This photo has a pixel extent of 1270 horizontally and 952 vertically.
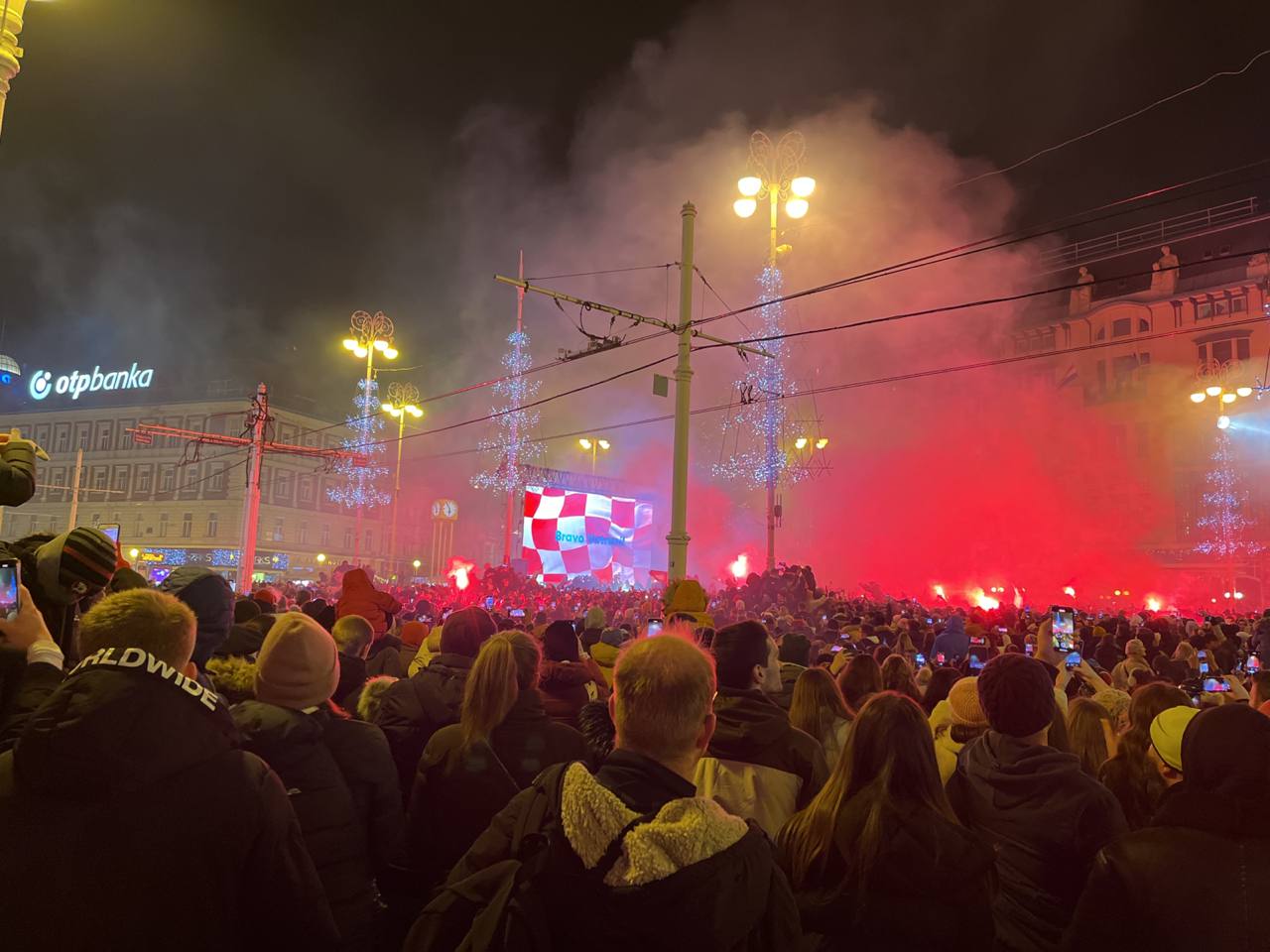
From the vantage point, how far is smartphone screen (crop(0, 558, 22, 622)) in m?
2.53

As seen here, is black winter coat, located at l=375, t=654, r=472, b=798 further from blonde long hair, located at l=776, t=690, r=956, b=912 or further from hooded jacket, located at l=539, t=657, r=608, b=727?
blonde long hair, located at l=776, t=690, r=956, b=912

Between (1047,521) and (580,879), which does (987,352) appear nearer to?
(1047,521)

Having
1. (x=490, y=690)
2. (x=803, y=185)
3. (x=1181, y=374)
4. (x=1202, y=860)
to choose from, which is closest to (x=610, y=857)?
(x=1202, y=860)

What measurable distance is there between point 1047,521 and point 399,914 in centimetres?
5252

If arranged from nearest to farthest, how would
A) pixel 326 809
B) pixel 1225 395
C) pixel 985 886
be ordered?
pixel 985 886 < pixel 326 809 < pixel 1225 395

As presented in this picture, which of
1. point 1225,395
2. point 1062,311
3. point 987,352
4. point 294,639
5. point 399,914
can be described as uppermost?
point 1062,311

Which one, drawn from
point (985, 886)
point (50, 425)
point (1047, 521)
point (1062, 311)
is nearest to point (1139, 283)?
point (1062, 311)

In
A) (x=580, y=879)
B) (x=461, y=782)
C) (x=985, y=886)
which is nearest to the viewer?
(x=580, y=879)

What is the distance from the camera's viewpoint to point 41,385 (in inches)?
2936

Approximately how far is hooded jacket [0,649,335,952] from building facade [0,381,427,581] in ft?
203

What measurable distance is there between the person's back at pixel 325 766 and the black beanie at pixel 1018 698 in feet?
7.99

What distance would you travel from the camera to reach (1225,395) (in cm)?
3186

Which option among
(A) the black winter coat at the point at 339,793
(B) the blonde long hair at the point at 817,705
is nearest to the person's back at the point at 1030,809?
(B) the blonde long hair at the point at 817,705

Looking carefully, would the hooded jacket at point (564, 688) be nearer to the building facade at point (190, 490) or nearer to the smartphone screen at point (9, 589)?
the smartphone screen at point (9, 589)
